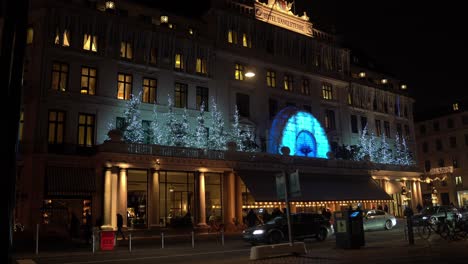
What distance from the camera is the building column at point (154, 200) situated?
101 feet

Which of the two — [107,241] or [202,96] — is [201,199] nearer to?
[202,96]

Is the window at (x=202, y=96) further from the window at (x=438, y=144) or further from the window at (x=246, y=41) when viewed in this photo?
the window at (x=438, y=144)

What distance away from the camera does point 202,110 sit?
37062 mm

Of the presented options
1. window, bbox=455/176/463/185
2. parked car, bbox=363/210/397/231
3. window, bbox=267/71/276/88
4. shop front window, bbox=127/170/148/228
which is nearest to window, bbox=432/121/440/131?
window, bbox=455/176/463/185

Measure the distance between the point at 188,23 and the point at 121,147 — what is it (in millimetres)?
14962

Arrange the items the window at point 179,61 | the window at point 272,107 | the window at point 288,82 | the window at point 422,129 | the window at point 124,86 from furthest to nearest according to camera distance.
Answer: the window at point 422,129 < the window at point 288,82 < the window at point 272,107 < the window at point 179,61 < the window at point 124,86

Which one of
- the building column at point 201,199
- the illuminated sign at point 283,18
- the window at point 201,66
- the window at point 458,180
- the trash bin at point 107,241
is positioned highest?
the illuminated sign at point 283,18

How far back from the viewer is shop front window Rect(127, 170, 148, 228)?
3119cm

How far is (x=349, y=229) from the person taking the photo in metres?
17.5

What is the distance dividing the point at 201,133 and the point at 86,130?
9.03 meters

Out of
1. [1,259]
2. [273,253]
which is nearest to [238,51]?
[273,253]

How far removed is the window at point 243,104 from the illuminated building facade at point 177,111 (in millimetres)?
101

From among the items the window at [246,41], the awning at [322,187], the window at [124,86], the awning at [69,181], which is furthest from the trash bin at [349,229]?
the window at [246,41]

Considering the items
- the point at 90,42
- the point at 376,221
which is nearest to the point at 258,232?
the point at 376,221
